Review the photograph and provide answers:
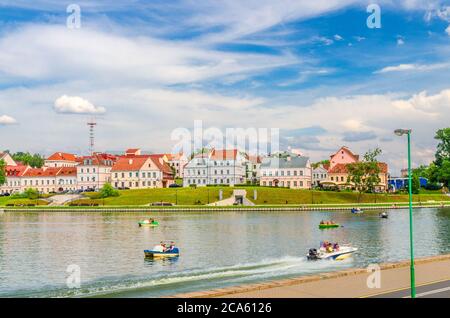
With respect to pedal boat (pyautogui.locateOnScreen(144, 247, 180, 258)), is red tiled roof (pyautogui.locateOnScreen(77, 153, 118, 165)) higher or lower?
higher

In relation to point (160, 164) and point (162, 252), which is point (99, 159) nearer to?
point (160, 164)

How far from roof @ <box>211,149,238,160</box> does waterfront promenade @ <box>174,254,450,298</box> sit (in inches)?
5122

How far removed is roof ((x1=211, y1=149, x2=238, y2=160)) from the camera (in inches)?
6230

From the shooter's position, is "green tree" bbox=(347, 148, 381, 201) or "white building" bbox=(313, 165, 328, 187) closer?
"green tree" bbox=(347, 148, 381, 201)

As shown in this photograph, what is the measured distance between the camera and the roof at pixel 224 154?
6230 inches

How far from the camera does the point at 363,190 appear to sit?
139000mm

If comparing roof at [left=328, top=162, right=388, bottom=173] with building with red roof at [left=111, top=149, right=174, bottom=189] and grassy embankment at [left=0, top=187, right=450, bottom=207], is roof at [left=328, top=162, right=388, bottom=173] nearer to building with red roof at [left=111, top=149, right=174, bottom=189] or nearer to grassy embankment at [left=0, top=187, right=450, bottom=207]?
grassy embankment at [left=0, top=187, right=450, bottom=207]

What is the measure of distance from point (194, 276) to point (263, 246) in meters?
18.5

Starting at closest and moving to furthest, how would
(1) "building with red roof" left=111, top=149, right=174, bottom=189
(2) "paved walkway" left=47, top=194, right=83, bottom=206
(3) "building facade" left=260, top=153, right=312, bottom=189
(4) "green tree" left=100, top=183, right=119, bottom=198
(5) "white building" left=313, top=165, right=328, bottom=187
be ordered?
(4) "green tree" left=100, top=183, right=119, bottom=198
(2) "paved walkway" left=47, top=194, right=83, bottom=206
(3) "building facade" left=260, top=153, right=312, bottom=189
(1) "building with red roof" left=111, top=149, right=174, bottom=189
(5) "white building" left=313, top=165, right=328, bottom=187

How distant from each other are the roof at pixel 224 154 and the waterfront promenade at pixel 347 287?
130110mm

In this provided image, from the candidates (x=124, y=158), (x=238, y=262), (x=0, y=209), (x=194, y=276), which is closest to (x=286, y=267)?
(x=238, y=262)

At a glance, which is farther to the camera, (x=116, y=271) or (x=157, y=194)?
(x=157, y=194)

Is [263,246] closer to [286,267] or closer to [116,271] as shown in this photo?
[286,267]

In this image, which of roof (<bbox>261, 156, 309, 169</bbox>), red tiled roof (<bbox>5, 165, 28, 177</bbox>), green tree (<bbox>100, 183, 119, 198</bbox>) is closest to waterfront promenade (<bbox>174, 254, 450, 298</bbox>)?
green tree (<bbox>100, 183, 119, 198</bbox>)
